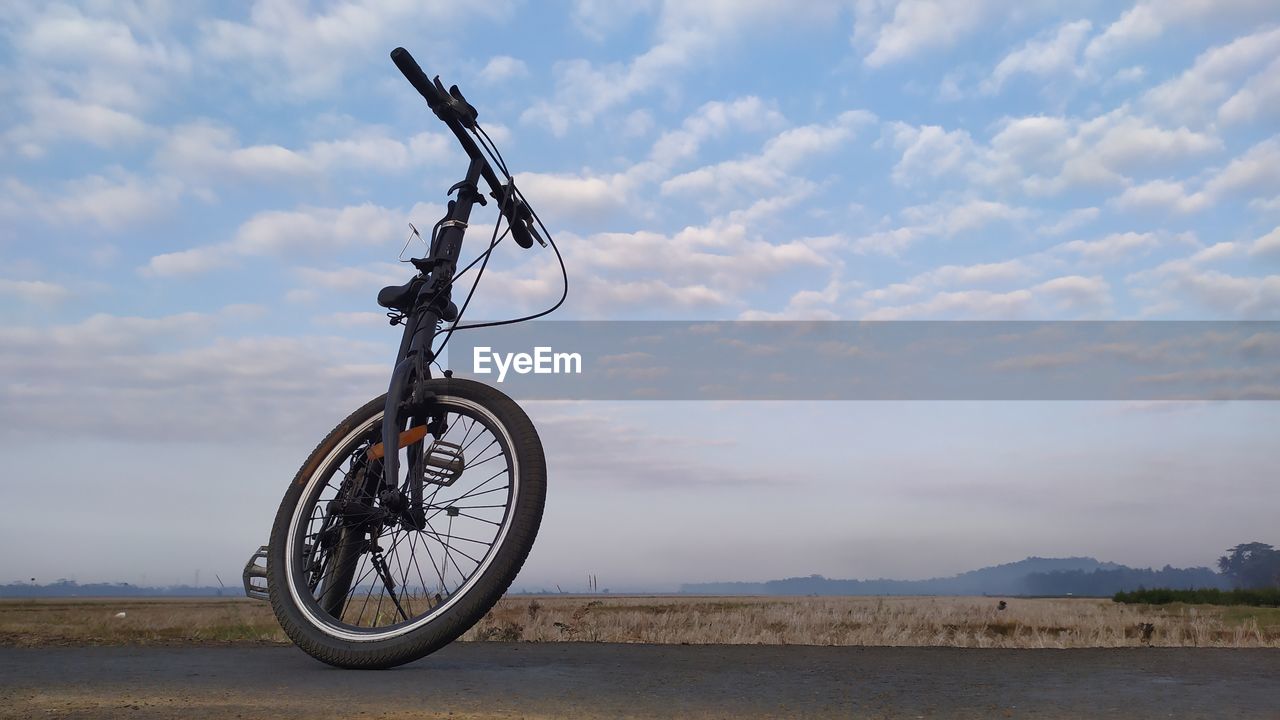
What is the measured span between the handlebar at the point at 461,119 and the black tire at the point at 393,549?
183cm

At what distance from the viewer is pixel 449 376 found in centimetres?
781

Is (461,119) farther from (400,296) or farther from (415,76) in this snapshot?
(400,296)

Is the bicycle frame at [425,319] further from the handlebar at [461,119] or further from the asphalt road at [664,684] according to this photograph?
the asphalt road at [664,684]

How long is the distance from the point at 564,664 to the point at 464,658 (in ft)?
3.39

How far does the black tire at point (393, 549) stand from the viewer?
21.5 ft

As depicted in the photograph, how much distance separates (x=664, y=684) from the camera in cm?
575

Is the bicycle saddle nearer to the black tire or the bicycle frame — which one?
the bicycle frame

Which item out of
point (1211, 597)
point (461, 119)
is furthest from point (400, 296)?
point (1211, 597)

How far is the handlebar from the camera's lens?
789 cm

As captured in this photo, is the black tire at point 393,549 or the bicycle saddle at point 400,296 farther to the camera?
the bicycle saddle at point 400,296

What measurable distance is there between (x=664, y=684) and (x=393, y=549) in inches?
110

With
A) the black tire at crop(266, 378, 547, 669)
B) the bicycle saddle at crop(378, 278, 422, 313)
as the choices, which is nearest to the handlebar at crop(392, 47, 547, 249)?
the bicycle saddle at crop(378, 278, 422, 313)

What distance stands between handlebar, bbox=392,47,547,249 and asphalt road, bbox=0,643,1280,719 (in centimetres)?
378

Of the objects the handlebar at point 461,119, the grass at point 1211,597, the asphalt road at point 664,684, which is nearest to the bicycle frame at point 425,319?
the handlebar at point 461,119
